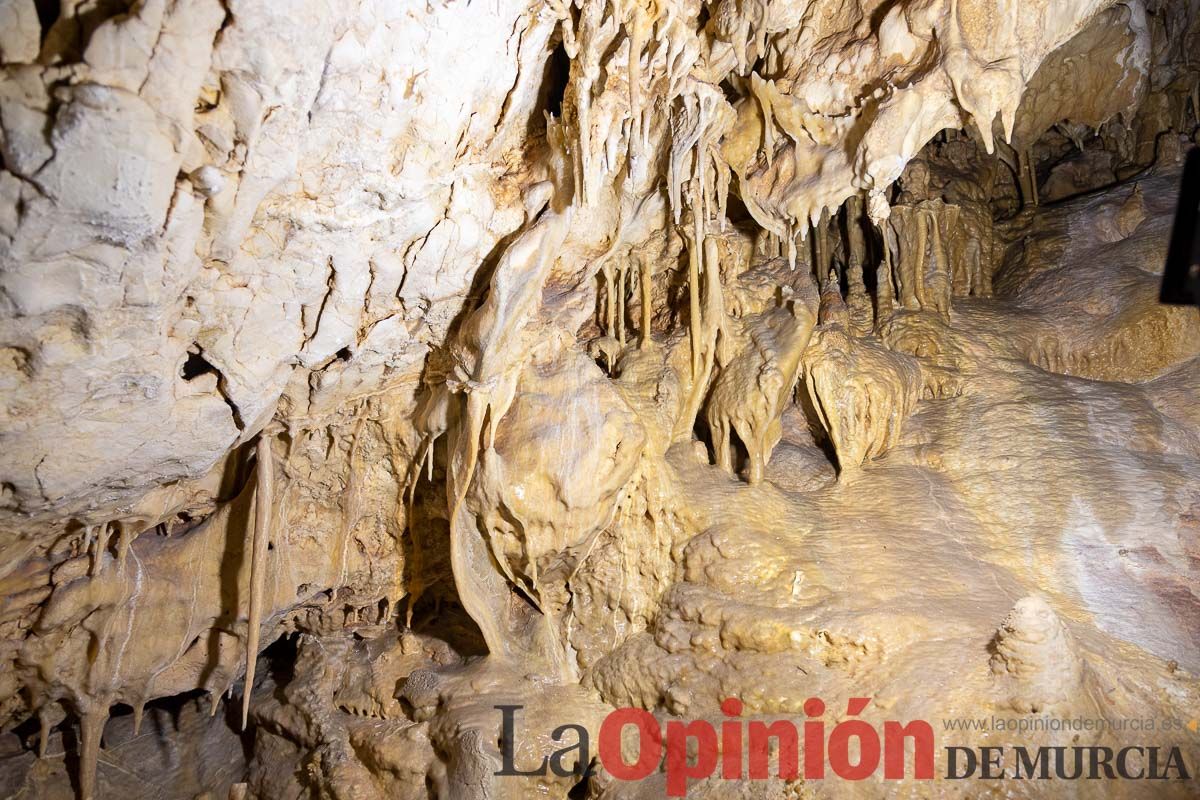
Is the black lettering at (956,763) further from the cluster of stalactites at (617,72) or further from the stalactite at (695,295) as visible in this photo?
the cluster of stalactites at (617,72)

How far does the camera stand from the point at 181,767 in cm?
725

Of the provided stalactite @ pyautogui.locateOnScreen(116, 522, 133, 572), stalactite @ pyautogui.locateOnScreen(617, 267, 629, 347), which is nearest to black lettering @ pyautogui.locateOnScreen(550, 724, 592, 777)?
stalactite @ pyautogui.locateOnScreen(617, 267, 629, 347)

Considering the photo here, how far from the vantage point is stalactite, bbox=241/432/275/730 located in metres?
5.43

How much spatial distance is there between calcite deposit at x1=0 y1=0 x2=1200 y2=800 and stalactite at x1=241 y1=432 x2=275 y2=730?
0.17ft

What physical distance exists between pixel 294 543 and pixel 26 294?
3.25 meters

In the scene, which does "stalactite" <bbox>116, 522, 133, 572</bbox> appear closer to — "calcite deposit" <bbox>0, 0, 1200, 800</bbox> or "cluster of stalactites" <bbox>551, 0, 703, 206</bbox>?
"calcite deposit" <bbox>0, 0, 1200, 800</bbox>

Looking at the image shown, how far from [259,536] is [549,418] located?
225 cm

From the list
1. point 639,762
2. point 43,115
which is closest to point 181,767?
point 639,762

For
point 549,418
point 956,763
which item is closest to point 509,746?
point 549,418

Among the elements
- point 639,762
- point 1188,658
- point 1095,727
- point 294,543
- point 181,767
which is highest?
point 294,543

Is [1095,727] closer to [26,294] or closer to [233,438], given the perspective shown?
[233,438]

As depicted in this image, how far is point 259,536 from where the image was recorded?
18.1ft

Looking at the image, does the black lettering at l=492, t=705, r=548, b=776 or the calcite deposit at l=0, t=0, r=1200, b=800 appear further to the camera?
the black lettering at l=492, t=705, r=548, b=776

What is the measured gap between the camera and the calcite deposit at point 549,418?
12.0 feet
